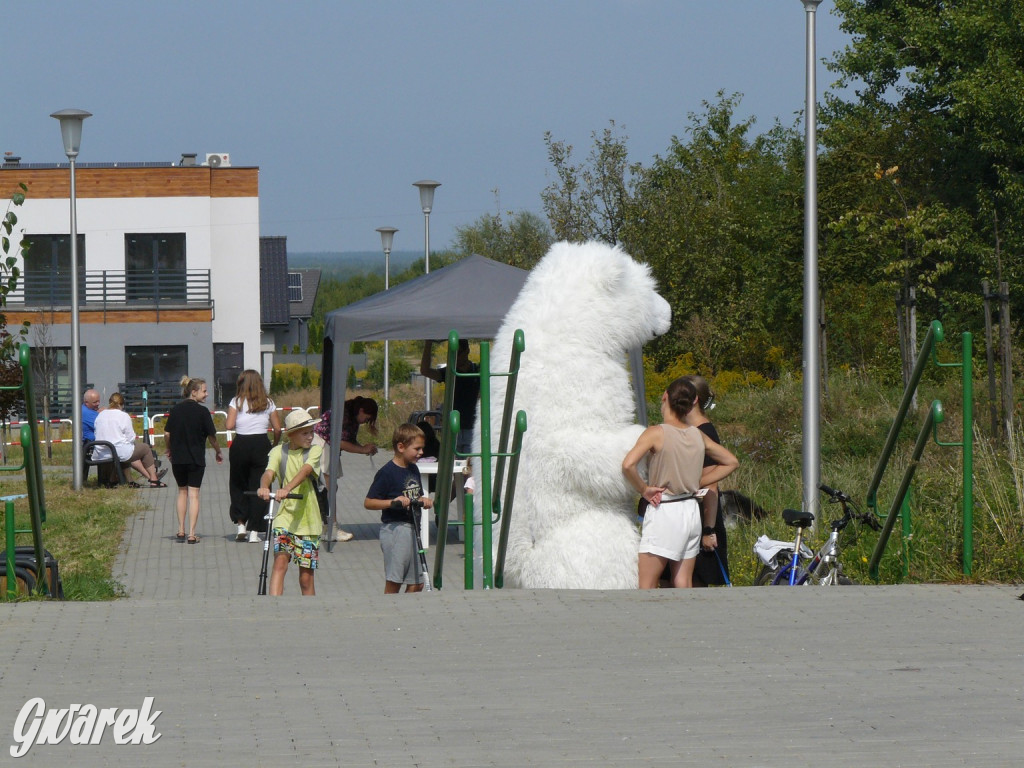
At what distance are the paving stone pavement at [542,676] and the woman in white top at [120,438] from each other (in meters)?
12.8

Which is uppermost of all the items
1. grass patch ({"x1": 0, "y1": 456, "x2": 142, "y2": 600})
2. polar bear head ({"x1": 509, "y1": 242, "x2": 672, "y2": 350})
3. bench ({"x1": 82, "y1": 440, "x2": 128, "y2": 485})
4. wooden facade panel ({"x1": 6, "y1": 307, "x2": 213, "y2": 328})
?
wooden facade panel ({"x1": 6, "y1": 307, "x2": 213, "y2": 328})

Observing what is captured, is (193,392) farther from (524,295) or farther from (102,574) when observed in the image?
(524,295)

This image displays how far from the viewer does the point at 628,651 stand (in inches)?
233

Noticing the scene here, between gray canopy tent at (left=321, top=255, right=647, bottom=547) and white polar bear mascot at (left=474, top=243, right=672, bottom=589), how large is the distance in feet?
14.7

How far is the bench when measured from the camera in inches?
759

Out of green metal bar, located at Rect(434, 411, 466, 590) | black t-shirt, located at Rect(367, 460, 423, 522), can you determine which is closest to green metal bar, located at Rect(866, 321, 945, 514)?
green metal bar, located at Rect(434, 411, 466, 590)

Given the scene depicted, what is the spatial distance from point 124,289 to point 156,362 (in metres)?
2.32

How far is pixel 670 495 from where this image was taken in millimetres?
7551

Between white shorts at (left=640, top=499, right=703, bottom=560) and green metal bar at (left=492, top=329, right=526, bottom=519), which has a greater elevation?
green metal bar at (left=492, top=329, right=526, bottom=519)

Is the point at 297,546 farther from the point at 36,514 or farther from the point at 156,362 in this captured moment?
the point at 156,362

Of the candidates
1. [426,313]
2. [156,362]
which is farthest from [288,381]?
[426,313]

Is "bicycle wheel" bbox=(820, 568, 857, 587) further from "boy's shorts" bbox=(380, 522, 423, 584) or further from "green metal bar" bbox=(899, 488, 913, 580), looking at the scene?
"boy's shorts" bbox=(380, 522, 423, 584)

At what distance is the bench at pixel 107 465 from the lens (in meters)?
19.3

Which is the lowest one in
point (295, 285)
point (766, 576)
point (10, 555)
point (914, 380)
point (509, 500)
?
point (766, 576)
